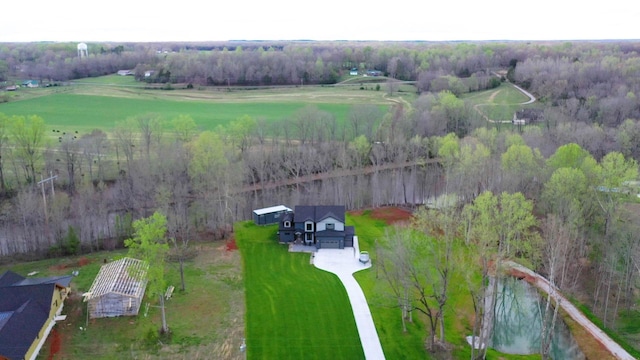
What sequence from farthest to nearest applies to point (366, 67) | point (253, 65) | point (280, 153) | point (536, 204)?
point (366, 67) → point (253, 65) → point (280, 153) → point (536, 204)

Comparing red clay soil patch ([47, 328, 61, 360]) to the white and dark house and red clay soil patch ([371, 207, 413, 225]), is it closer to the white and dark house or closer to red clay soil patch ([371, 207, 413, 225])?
the white and dark house

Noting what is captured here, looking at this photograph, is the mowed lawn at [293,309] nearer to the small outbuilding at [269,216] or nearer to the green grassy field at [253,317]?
the green grassy field at [253,317]

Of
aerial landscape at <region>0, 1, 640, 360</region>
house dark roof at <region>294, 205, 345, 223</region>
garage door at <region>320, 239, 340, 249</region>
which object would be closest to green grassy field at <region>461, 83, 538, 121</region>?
aerial landscape at <region>0, 1, 640, 360</region>

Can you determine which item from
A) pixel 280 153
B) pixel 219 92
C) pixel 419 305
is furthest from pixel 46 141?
pixel 219 92

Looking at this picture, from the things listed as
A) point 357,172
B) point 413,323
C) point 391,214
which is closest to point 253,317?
point 413,323

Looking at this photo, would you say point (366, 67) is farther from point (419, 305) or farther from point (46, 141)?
point (419, 305)

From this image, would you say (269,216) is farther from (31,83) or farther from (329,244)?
(31,83)

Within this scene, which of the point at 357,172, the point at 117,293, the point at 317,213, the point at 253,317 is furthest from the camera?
the point at 357,172

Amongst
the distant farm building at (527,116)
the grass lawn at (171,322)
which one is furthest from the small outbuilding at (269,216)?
the distant farm building at (527,116)

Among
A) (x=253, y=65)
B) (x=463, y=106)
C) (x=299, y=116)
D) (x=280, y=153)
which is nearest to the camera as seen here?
(x=280, y=153)
